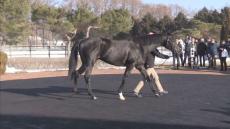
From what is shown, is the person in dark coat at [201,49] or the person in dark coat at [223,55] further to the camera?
the person in dark coat at [201,49]

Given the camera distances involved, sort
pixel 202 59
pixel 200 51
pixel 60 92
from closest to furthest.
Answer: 1. pixel 60 92
2. pixel 200 51
3. pixel 202 59

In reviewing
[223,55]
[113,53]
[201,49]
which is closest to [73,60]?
[113,53]

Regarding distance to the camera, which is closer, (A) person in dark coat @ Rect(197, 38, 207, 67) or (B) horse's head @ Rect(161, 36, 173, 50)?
(B) horse's head @ Rect(161, 36, 173, 50)

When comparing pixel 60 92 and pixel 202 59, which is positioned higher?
pixel 202 59

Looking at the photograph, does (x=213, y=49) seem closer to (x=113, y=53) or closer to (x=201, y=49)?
(x=201, y=49)

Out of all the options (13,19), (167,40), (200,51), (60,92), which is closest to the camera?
(167,40)

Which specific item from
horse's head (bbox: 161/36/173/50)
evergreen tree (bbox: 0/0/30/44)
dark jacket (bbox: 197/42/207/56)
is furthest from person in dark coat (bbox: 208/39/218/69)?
evergreen tree (bbox: 0/0/30/44)

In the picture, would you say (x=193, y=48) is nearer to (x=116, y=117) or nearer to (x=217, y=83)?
(x=217, y=83)

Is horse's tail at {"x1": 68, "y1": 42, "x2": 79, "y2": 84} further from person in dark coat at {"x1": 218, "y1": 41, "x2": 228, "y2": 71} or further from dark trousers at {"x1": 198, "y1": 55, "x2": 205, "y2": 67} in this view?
dark trousers at {"x1": 198, "y1": 55, "x2": 205, "y2": 67}

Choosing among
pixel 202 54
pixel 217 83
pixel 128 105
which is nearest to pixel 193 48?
pixel 202 54

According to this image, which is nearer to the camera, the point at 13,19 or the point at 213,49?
the point at 213,49

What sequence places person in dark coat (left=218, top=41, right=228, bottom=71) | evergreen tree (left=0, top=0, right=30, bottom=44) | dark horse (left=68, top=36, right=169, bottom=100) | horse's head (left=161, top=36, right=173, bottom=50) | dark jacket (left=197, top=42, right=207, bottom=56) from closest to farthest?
1. dark horse (left=68, top=36, right=169, bottom=100)
2. horse's head (left=161, top=36, right=173, bottom=50)
3. person in dark coat (left=218, top=41, right=228, bottom=71)
4. dark jacket (left=197, top=42, right=207, bottom=56)
5. evergreen tree (left=0, top=0, right=30, bottom=44)

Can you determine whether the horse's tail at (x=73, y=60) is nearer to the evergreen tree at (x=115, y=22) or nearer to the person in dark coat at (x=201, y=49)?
the person in dark coat at (x=201, y=49)

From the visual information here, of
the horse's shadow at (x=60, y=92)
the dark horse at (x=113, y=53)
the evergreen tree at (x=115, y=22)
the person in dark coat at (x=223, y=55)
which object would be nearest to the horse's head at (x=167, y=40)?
the dark horse at (x=113, y=53)
